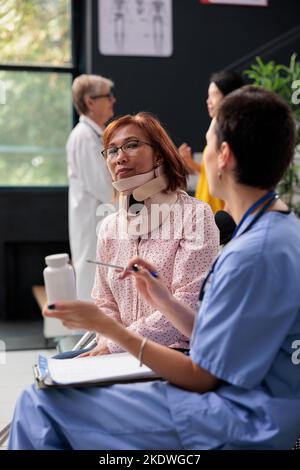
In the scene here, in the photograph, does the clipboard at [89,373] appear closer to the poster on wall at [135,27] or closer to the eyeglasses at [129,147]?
the eyeglasses at [129,147]

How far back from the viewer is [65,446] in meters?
1.49

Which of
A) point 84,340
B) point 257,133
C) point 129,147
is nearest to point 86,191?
point 84,340

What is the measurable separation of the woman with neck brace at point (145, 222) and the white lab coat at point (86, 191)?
2.03m

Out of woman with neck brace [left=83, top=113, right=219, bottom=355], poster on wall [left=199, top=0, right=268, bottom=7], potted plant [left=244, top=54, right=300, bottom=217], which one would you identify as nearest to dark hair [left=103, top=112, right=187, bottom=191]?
woman with neck brace [left=83, top=113, right=219, bottom=355]

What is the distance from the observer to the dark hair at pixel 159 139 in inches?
83.2

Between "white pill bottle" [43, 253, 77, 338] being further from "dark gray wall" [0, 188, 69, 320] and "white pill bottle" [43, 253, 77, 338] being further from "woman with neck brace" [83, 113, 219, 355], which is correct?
"dark gray wall" [0, 188, 69, 320]

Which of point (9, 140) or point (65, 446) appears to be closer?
point (65, 446)

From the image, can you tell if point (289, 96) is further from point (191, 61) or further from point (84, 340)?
point (84, 340)

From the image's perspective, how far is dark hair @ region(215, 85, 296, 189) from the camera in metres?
1.41

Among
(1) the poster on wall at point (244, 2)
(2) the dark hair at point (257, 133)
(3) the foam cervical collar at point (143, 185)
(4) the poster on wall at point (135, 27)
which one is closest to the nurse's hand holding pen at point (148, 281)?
(2) the dark hair at point (257, 133)

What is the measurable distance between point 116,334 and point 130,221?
67 centimetres

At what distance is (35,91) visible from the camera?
5.55 m
